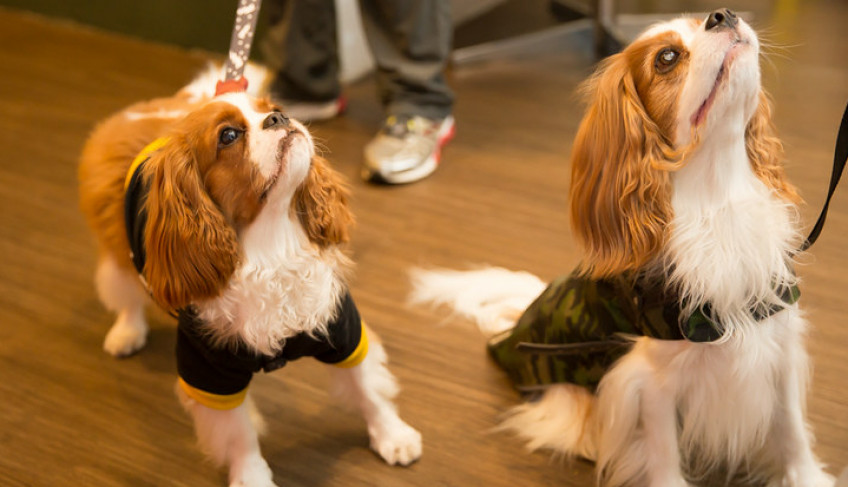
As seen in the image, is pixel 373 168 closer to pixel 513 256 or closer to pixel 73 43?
pixel 513 256

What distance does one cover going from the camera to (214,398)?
172cm

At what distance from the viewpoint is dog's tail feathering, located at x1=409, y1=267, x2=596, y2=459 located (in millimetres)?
1865

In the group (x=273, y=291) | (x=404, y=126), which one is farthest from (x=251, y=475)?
(x=404, y=126)

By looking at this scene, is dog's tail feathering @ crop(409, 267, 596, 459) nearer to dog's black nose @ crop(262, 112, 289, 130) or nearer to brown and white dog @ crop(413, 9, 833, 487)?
brown and white dog @ crop(413, 9, 833, 487)

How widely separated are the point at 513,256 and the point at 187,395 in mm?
1102

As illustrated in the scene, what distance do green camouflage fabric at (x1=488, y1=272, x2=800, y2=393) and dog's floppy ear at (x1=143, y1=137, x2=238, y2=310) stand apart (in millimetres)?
691

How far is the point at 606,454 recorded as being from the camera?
1755 mm

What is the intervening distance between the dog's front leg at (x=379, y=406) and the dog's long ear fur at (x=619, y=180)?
610 millimetres

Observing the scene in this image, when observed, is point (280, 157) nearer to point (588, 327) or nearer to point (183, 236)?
point (183, 236)

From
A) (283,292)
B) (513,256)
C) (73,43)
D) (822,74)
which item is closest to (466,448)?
(283,292)

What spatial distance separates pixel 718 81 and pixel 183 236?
945 mm

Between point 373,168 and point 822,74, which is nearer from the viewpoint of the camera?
point 373,168

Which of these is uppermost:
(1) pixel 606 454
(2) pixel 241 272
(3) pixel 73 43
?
(2) pixel 241 272

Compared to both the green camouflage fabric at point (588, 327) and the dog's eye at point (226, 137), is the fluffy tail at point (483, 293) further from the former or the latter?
the dog's eye at point (226, 137)
